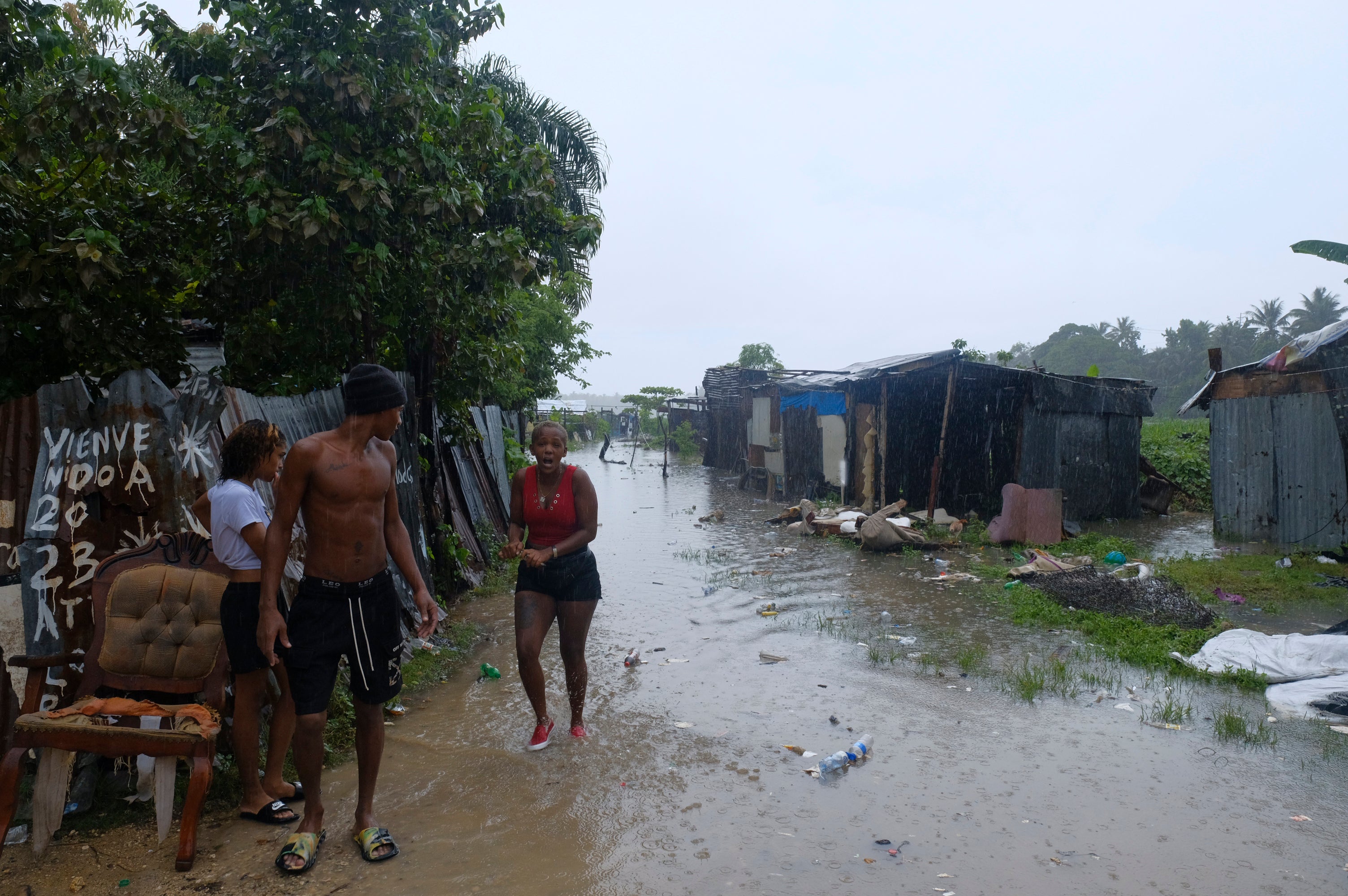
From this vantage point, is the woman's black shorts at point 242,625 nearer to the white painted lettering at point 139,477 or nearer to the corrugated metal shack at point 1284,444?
the white painted lettering at point 139,477

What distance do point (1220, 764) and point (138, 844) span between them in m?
4.93

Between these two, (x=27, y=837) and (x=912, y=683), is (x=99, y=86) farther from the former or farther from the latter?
(x=912, y=683)

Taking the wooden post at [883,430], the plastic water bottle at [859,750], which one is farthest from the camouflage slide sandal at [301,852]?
the wooden post at [883,430]

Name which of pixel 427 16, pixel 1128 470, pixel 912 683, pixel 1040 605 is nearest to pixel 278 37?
pixel 427 16

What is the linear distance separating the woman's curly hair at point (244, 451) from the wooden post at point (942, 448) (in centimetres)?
1057

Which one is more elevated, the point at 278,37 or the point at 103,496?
the point at 278,37

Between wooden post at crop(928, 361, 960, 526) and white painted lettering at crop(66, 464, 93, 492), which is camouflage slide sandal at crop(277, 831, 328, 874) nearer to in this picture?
white painted lettering at crop(66, 464, 93, 492)

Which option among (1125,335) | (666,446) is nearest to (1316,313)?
(1125,335)

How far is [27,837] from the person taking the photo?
3.30 metres

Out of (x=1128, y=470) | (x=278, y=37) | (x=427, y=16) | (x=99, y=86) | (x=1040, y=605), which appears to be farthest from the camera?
(x=1128, y=470)

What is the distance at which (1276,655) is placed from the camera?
561 cm

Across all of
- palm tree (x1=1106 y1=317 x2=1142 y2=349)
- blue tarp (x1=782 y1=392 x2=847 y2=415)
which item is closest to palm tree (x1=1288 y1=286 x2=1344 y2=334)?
palm tree (x1=1106 y1=317 x2=1142 y2=349)

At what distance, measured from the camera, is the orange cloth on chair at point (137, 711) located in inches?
126

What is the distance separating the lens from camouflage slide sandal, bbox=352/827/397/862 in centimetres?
319
